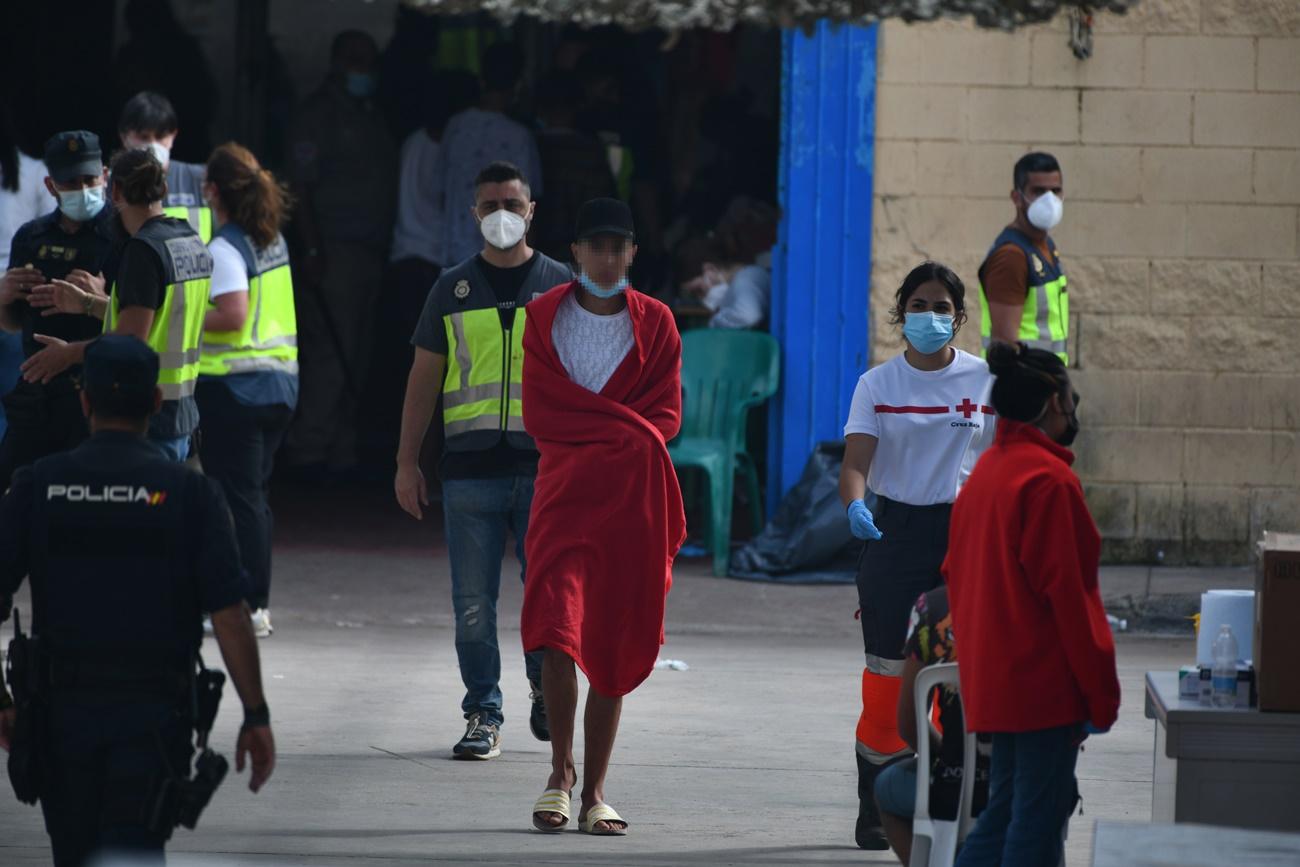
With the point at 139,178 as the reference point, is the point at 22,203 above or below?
below

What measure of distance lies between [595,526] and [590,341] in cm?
55

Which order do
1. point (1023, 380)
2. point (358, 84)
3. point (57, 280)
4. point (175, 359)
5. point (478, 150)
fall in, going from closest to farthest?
point (1023, 380) → point (175, 359) → point (57, 280) → point (478, 150) → point (358, 84)

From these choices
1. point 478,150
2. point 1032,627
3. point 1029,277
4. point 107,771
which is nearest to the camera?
point 107,771

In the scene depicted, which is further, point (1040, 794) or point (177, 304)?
point (177, 304)

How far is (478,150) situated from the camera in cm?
1220

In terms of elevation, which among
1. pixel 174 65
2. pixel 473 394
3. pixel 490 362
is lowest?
pixel 473 394

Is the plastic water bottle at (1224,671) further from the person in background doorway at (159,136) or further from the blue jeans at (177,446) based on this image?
the person in background doorway at (159,136)

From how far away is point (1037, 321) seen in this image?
29.3ft

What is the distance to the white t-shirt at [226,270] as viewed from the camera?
8.37 meters

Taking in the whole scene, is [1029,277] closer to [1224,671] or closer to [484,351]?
[484,351]

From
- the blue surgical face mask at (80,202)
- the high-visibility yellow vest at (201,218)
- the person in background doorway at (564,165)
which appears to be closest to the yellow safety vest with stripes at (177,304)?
the blue surgical face mask at (80,202)

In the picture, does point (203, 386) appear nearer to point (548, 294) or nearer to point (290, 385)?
point (290, 385)

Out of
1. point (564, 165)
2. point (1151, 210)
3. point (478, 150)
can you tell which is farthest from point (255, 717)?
point (564, 165)

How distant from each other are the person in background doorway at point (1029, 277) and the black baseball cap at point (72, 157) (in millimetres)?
3498
